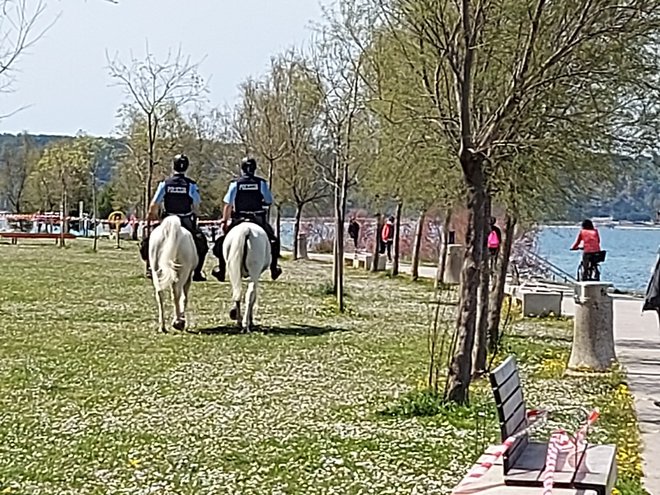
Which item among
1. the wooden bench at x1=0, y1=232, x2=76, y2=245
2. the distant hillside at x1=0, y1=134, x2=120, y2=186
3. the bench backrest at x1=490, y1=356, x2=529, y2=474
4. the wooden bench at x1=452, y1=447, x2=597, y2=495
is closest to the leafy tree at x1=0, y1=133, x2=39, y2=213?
the distant hillside at x1=0, y1=134, x2=120, y2=186

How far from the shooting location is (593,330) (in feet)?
52.1

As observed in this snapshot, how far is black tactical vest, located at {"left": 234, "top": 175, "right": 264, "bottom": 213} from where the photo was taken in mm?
19922

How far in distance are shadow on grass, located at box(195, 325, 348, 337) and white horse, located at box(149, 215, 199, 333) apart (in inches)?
23.1

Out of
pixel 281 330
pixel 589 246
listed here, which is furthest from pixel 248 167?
pixel 589 246

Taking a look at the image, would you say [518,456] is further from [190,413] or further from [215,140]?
[215,140]

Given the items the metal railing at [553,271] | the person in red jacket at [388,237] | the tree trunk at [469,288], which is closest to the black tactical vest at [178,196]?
the tree trunk at [469,288]

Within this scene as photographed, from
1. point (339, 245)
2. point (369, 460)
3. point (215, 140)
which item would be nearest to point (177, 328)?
point (339, 245)

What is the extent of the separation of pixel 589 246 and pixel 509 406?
85.3 feet

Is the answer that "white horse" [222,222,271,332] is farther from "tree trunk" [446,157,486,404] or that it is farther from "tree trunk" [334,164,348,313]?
"tree trunk" [446,157,486,404]

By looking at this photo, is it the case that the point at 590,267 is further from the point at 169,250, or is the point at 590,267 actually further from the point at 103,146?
the point at 103,146

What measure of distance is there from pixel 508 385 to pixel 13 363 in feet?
31.2

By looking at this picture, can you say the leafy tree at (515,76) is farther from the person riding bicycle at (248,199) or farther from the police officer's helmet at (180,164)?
the police officer's helmet at (180,164)

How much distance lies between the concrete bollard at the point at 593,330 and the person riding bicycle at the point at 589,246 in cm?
1668

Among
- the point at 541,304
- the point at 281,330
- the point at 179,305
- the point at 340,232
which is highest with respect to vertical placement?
the point at 340,232
